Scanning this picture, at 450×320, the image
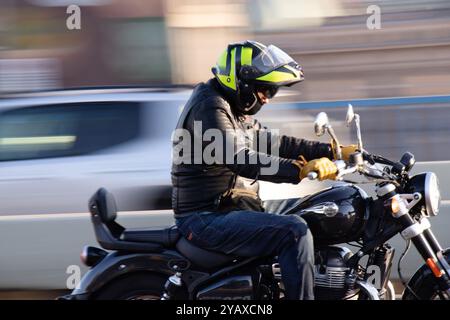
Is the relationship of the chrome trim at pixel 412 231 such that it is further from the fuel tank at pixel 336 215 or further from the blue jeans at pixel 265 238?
the blue jeans at pixel 265 238

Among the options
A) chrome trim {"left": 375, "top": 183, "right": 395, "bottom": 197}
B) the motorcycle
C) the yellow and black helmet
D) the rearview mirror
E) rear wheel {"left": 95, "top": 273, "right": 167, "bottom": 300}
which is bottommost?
rear wheel {"left": 95, "top": 273, "right": 167, "bottom": 300}

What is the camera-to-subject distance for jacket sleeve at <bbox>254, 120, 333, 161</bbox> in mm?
5176

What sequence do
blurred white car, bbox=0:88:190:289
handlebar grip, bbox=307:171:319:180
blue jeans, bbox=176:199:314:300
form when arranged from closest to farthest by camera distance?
handlebar grip, bbox=307:171:319:180, blue jeans, bbox=176:199:314:300, blurred white car, bbox=0:88:190:289

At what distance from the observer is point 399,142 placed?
39.5ft

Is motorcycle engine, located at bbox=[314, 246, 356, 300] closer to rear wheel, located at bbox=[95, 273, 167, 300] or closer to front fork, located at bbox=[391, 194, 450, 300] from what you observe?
front fork, located at bbox=[391, 194, 450, 300]

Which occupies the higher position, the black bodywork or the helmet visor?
the helmet visor

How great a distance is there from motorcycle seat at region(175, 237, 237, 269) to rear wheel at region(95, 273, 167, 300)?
0.22 m

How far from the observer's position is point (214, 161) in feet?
15.4

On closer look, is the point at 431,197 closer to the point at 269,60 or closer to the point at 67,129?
the point at 269,60

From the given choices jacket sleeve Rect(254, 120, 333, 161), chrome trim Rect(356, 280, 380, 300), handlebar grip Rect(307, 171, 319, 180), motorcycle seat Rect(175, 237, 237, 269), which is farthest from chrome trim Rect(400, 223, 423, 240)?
motorcycle seat Rect(175, 237, 237, 269)

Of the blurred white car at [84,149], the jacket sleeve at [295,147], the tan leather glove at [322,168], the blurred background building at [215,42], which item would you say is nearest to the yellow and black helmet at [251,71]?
the jacket sleeve at [295,147]

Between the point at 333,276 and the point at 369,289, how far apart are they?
19cm

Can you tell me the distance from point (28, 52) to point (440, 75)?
6.57 meters
